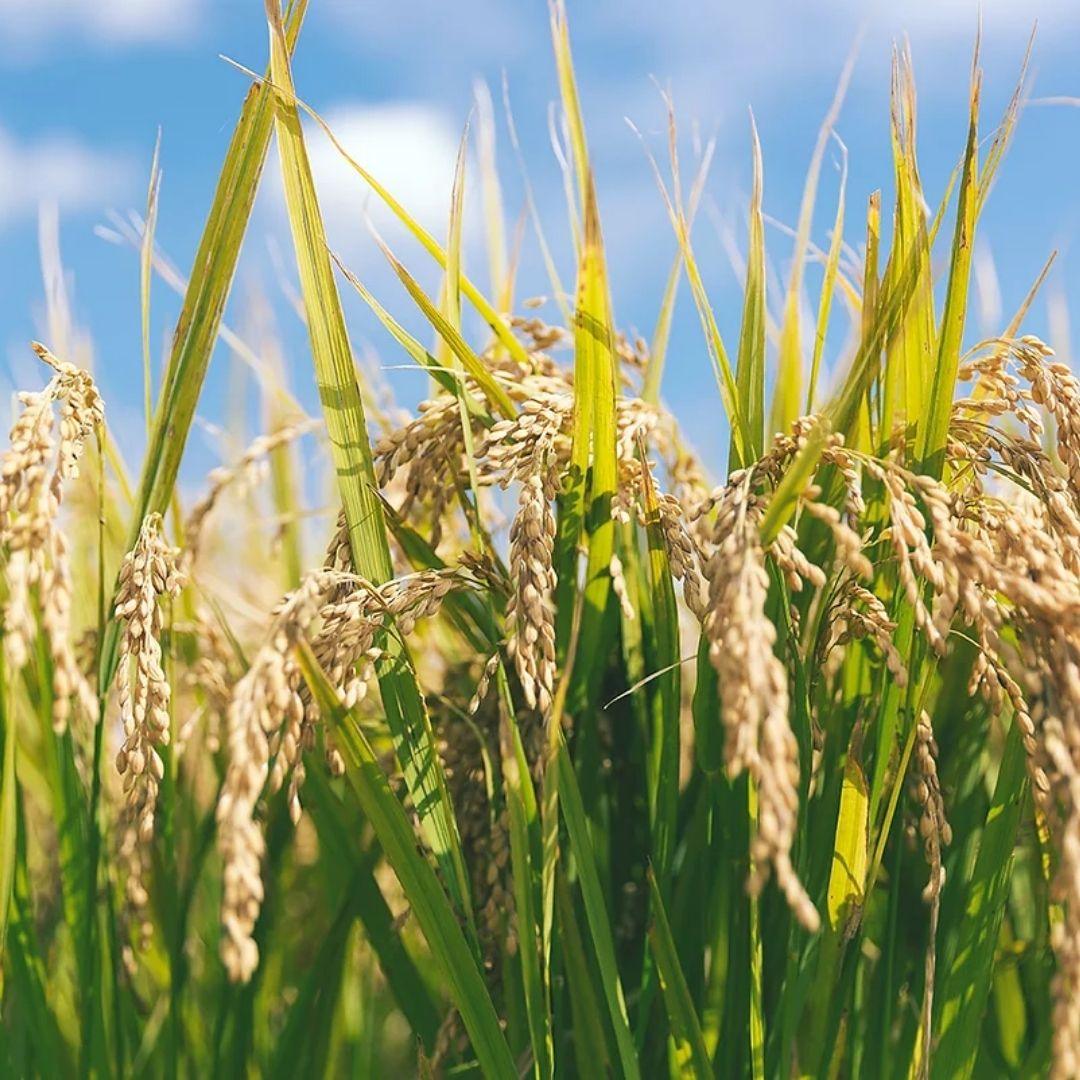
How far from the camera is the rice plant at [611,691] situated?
3.36 feet

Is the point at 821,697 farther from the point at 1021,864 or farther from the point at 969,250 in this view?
the point at 1021,864

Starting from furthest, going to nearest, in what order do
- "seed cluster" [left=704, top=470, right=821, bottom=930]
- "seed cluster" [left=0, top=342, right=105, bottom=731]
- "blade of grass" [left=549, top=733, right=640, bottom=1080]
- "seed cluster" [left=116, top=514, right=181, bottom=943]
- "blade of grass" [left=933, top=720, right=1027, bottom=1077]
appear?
"blade of grass" [left=933, top=720, right=1027, bottom=1077], "blade of grass" [left=549, top=733, right=640, bottom=1080], "seed cluster" [left=116, top=514, right=181, bottom=943], "seed cluster" [left=0, top=342, right=105, bottom=731], "seed cluster" [left=704, top=470, right=821, bottom=930]

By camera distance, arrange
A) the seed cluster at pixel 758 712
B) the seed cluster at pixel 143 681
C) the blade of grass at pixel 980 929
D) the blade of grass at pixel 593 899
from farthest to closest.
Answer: the blade of grass at pixel 980 929
the blade of grass at pixel 593 899
the seed cluster at pixel 143 681
the seed cluster at pixel 758 712

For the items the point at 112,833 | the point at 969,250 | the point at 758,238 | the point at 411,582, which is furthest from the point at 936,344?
the point at 112,833

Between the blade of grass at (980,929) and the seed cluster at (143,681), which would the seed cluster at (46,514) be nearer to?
the seed cluster at (143,681)

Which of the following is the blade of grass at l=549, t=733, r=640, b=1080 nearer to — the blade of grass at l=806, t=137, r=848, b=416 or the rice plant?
the rice plant

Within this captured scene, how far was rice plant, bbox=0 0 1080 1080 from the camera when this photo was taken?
102cm

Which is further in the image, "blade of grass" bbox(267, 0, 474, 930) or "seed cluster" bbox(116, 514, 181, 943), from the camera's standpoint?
"blade of grass" bbox(267, 0, 474, 930)

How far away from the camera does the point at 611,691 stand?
59.6 inches

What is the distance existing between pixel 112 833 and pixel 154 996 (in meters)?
0.65

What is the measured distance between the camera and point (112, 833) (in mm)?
1854

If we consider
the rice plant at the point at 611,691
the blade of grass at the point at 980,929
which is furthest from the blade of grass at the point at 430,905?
the blade of grass at the point at 980,929

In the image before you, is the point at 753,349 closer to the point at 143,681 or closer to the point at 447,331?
the point at 447,331

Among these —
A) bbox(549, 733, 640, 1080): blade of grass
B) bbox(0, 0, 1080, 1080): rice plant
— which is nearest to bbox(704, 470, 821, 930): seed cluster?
bbox(0, 0, 1080, 1080): rice plant
